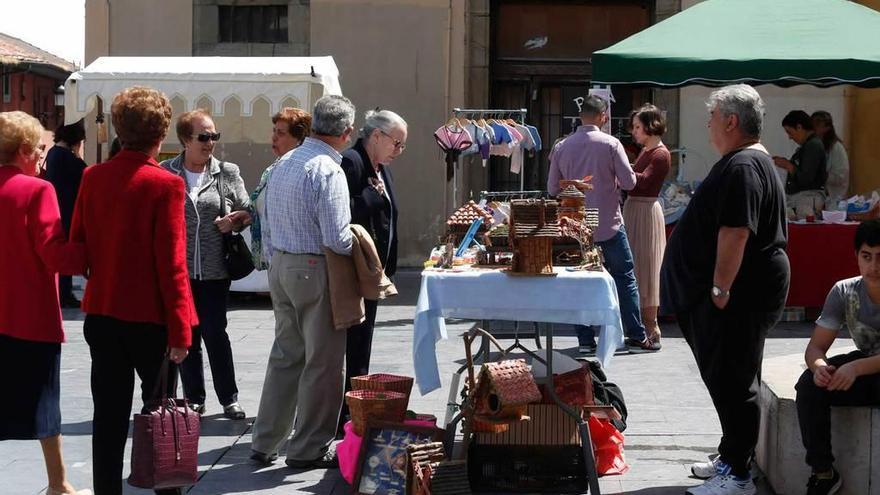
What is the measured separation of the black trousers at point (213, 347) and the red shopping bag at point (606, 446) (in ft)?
7.09

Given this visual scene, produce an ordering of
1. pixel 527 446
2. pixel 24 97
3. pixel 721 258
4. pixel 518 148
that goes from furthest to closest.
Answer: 1. pixel 24 97
2. pixel 518 148
3. pixel 527 446
4. pixel 721 258

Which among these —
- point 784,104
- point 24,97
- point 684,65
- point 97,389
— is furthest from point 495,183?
point 24,97

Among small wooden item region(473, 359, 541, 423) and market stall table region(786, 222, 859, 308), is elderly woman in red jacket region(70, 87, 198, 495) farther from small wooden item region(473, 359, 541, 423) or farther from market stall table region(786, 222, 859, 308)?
market stall table region(786, 222, 859, 308)

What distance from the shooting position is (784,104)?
1535 cm

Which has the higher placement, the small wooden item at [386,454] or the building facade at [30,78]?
the building facade at [30,78]

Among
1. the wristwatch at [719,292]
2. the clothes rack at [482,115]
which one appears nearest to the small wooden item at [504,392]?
the wristwatch at [719,292]

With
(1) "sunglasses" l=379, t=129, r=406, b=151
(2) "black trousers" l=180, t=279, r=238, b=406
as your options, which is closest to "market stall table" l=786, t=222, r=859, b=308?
(1) "sunglasses" l=379, t=129, r=406, b=151

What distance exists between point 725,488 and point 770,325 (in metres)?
0.69

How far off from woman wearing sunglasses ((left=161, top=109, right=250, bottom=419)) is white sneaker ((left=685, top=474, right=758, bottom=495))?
9.22 feet

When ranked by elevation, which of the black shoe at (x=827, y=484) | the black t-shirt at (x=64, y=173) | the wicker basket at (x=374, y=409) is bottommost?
the black shoe at (x=827, y=484)

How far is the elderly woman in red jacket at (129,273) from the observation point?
4961 millimetres

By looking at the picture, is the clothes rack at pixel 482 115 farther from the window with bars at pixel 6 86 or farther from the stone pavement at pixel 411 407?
the window with bars at pixel 6 86

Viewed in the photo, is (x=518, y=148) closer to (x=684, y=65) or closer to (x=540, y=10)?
(x=684, y=65)

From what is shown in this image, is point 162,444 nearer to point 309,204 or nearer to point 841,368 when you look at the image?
point 309,204
